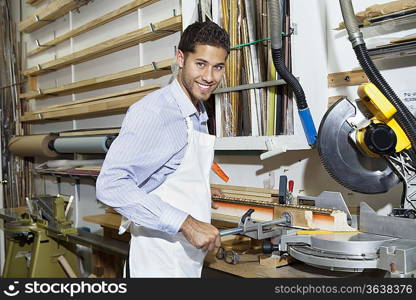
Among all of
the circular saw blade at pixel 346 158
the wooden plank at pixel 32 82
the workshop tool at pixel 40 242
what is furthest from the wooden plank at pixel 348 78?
the wooden plank at pixel 32 82

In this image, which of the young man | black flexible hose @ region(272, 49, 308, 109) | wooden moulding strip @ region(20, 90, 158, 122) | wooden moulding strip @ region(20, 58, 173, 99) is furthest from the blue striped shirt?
wooden moulding strip @ region(20, 90, 158, 122)

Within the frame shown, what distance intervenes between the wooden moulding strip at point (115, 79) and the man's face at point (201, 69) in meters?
0.91

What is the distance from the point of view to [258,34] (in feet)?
6.13

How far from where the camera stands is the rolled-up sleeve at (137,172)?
51.3 inches

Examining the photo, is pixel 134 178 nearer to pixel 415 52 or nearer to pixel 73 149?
pixel 415 52

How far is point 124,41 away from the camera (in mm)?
2750

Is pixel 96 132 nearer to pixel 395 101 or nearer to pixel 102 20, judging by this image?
pixel 102 20

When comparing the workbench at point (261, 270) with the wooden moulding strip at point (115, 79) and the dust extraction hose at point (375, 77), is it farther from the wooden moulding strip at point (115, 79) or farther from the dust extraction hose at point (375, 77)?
the wooden moulding strip at point (115, 79)

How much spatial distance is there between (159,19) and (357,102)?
155 cm

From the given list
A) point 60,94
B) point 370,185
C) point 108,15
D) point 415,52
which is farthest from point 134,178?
point 60,94

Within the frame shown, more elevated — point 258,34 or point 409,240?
point 258,34

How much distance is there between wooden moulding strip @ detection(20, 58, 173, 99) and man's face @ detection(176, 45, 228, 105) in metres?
0.91

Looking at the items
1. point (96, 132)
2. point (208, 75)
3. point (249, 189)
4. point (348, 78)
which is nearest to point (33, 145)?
point (96, 132)

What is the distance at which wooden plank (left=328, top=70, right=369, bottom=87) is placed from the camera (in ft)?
5.74
